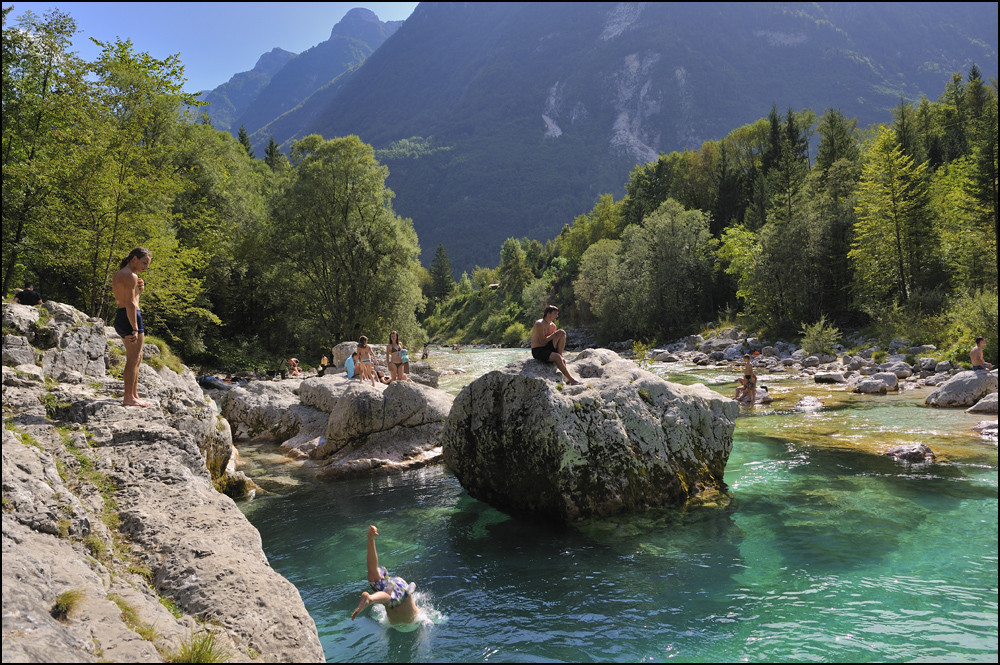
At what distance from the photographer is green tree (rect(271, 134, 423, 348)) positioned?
33094 millimetres

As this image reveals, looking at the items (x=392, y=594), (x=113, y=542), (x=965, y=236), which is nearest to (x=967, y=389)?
(x=965, y=236)

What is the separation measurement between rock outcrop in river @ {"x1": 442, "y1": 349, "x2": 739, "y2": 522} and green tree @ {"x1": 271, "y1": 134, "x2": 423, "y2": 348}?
2489 centimetres

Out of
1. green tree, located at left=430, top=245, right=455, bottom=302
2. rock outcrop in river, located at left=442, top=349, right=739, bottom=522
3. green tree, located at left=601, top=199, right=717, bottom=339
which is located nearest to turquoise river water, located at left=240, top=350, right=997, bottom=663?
rock outcrop in river, located at left=442, top=349, right=739, bottom=522

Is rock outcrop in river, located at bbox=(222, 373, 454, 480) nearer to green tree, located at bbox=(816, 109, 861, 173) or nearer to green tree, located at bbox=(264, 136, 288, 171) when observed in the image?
green tree, located at bbox=(264, 136, 288, 171)

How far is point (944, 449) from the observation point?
40.2 ft

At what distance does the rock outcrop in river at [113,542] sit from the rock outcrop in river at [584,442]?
4.89 meters

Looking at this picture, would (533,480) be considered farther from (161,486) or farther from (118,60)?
(118,60)

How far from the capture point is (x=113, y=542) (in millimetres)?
4895

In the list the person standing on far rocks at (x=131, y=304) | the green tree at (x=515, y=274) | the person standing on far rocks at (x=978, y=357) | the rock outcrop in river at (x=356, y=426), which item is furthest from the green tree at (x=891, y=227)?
the green tree at (x=515, y=274)

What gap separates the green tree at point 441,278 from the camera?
124562 mm

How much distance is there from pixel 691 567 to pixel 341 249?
30.4 m

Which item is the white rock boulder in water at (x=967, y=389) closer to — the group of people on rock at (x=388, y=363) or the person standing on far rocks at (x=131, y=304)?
the group of people on rock at (x=388, y=363)

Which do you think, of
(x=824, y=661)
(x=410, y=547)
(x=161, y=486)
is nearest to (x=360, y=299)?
(x=410, y=547)

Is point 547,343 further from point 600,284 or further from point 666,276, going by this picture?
point 600,284
